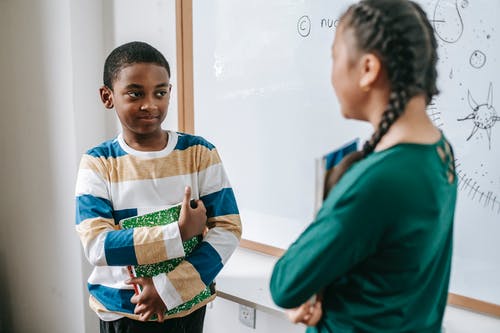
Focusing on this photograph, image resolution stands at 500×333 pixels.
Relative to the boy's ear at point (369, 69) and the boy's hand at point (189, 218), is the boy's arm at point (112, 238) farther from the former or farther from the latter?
the boy's ear at point (369, 69)

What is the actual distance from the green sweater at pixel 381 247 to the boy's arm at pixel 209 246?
17.3 inches

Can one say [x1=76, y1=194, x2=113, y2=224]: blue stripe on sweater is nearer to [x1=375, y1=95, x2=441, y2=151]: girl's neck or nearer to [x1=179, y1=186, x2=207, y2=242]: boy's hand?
[x1=179, y1=186, x2=207, y2=242]: boy's hand

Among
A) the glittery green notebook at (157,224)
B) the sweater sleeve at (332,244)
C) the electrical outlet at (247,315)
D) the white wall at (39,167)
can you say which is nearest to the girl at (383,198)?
the sweater sleeve at (332,244)

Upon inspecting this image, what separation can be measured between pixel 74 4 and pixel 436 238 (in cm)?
164

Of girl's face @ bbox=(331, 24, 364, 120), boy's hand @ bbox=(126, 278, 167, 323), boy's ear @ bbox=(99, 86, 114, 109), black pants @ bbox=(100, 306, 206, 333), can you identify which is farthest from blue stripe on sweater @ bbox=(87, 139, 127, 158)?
girl's face @ bbox=(331, 24, 364, 120)

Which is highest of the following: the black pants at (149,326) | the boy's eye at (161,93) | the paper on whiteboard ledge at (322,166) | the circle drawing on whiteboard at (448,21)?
the circle drawing on whiteboard at (448,21)

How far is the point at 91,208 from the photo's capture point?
1137 mm

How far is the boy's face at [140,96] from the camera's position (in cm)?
117

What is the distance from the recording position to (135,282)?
1131 millimetres

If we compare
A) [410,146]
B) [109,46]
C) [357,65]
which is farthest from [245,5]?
[410,146]

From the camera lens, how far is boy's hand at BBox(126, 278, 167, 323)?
1120mm

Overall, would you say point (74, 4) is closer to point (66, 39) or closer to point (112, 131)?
point (66, 39)

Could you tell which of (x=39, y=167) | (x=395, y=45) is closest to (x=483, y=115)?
(x=395, y=45)

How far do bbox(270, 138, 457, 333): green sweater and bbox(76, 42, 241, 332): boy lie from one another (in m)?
0.44
